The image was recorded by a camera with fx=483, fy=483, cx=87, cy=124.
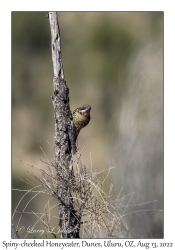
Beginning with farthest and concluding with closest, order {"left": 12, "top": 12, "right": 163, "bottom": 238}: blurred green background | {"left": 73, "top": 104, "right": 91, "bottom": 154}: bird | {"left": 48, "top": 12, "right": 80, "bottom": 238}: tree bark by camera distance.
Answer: {"left": 12, "top": 12, "right": 163, "bottom": 238}: blurred green background → {"left": 73, "top": 104, "right": 91, "bottom": 154}: bird → {"left": 48, "top": 12, "right": 80, "bottom": 238}: tree bark

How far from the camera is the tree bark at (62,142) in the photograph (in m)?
3.83

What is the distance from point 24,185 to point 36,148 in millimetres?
892

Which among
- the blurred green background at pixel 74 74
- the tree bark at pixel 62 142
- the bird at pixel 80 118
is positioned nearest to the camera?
the tree bark at pixel 62 142

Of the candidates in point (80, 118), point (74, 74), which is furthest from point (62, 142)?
point (74, 74)

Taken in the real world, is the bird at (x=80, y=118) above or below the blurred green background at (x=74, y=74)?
below

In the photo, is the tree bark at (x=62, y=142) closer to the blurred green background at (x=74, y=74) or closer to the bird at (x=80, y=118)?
the bird at (x=80, y=118)

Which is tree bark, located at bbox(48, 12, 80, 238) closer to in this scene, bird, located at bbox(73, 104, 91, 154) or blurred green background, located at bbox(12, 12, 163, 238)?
bird, located at bbox(73, 104, 91, 154)

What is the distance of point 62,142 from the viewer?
13.1 ft

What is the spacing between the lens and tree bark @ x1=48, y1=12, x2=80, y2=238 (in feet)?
12.6

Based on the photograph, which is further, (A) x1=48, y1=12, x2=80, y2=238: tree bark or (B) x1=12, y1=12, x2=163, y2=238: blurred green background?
(B) x1=12, y1=12, x2=163, y2=238: blurred green background

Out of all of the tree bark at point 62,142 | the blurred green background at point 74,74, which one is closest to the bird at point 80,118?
the tree bark at point 62,142

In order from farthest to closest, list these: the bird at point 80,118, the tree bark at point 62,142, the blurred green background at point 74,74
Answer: the blurred green background at point 74,74 < the bird at point 80,118 < the tree bark at point 62,142

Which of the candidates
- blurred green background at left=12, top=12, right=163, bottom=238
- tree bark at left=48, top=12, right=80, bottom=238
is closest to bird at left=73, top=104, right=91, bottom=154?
tree bark at left=48, top=12, right=80, bottom=238

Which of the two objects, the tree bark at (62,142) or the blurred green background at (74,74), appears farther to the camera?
the blurred green background at (74,74)
